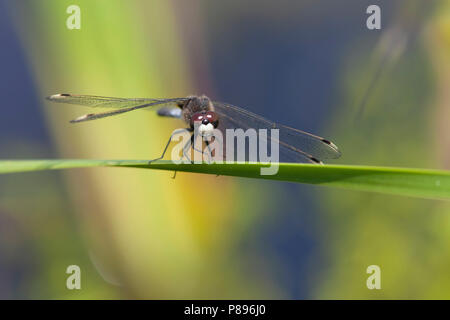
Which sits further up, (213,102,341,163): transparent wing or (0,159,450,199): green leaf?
(213,102,341,163): transparent wing

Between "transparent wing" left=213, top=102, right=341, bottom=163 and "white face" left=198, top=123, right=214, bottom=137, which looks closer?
"transparent wing" left=213, top=102, right=341, bottom=163

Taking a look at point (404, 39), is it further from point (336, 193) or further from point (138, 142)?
point (138, 142)

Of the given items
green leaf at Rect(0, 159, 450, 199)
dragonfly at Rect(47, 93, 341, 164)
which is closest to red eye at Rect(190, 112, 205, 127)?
dragonfly at Rect(47, 93, 341, 164)

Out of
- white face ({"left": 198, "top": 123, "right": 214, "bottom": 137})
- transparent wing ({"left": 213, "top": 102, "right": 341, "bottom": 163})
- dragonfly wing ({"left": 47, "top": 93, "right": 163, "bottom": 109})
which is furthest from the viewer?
white face ({"left": 198, "top": 123, "right": 214, "bottom": 137})

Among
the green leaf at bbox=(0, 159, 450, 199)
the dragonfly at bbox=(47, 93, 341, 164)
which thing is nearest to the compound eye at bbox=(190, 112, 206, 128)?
the dragonfly at bbox=(47, 93, 341, 164)

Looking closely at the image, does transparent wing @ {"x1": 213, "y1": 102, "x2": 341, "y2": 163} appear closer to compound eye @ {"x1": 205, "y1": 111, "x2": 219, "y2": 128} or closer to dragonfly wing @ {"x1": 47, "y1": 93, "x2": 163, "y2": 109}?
compound eye @ {"x1": 205, "y1": 111, "x2": 219, "y2": 128}

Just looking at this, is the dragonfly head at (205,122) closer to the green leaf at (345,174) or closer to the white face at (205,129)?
the white face at (205,129)

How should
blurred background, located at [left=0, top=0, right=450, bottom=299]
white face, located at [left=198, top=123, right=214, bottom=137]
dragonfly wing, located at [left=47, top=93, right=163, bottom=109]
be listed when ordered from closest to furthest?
dragonfly wing, located at [left=47, top=93, right=163, bottom=109] < white face, located at [left=198, top=123, right=214, bottom=137] < blurred background, located at [left=0, top=0, right=450, bottom=299]
